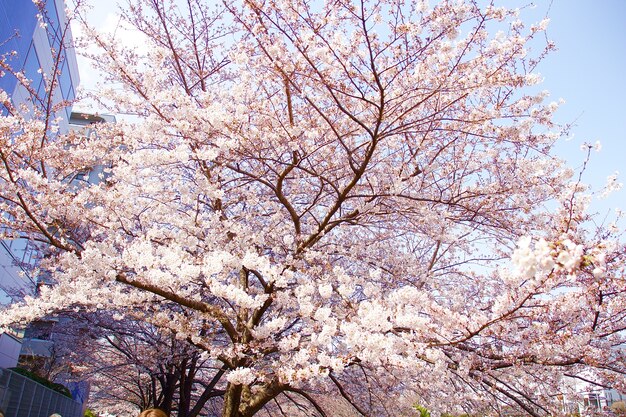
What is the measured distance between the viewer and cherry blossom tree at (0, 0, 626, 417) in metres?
4.92

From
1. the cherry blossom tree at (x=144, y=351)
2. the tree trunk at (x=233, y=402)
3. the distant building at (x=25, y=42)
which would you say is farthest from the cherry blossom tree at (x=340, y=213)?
the distant building at (x=25, y=42)

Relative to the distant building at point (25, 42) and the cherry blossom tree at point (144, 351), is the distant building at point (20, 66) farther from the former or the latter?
the cherry blossom tree at point (144, 351)

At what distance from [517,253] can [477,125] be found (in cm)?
385

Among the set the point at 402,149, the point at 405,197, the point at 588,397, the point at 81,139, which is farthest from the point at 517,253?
the point at 81,139

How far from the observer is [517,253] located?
7.47 ft

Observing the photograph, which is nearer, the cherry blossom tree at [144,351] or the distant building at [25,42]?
the cherry blossom tree at [144,351]

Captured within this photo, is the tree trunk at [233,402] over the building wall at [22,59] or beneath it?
beneath

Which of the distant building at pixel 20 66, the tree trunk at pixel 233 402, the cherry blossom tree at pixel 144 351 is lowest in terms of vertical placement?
the tree trunk at pixel 233 402

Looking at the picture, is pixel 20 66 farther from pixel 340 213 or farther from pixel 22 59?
pixel 340 213

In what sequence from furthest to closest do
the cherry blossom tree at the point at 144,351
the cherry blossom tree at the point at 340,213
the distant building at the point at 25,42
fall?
1. the distant building at the point at 25,42
2. the cherry blossom tree at the point at 144,351
3. the cherry blossom tree at the point at 340,213

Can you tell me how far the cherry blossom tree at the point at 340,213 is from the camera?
4.92 metres

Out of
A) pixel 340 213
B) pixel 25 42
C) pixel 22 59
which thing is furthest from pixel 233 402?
pixel 25 42

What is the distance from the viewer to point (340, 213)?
23.8ft

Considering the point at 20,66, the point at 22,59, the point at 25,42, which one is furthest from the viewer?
the point at 25,42
